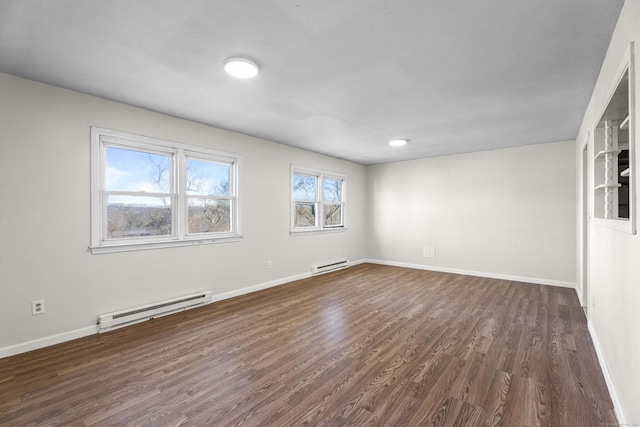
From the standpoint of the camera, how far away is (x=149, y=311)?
3.41 metres

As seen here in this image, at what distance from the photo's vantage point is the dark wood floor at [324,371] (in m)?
1.84

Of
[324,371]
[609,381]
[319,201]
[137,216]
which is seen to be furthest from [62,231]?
[609,381]

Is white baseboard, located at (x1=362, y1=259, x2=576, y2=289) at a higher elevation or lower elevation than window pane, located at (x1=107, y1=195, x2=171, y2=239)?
lower

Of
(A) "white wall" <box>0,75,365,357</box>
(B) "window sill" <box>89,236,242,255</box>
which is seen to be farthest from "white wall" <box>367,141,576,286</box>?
(A) "white wall" <box>0,75,365,357</box>

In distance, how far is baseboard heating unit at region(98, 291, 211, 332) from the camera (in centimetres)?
312

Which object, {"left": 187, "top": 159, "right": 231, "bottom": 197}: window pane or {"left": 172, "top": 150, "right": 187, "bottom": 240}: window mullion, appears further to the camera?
{"left": 187, "top": 159, "right": 231, "bottom": 197}: window pane

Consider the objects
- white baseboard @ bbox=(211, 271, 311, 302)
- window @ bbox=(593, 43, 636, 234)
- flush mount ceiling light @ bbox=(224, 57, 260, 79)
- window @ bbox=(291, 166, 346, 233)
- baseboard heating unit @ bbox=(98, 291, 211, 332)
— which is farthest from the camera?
window @ bbox=(291, 166, 346, 233)

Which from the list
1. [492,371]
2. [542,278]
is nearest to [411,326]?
[492,371]

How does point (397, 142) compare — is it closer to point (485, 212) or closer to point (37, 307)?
point (485, 212)

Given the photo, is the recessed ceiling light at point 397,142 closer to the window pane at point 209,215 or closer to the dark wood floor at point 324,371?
the dark wood floor at point 324,371

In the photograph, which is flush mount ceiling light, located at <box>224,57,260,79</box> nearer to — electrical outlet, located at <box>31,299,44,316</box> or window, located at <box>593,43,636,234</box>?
Result: window, located at <box>593,43,636,234</box>

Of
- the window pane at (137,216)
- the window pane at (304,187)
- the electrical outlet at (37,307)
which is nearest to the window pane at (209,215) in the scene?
the window pane at (137,216)

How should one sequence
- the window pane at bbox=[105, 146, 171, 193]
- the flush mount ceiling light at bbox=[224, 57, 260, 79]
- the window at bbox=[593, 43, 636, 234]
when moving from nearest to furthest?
the window at bbox=[593, 43, 636, 234] < the flush mount ceiling light at bbox=[224, 57, 260, 79] < the window pane at bbox=[105, 146, 171, 193]

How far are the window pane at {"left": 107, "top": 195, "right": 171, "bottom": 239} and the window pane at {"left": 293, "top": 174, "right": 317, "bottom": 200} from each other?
7.73ft
